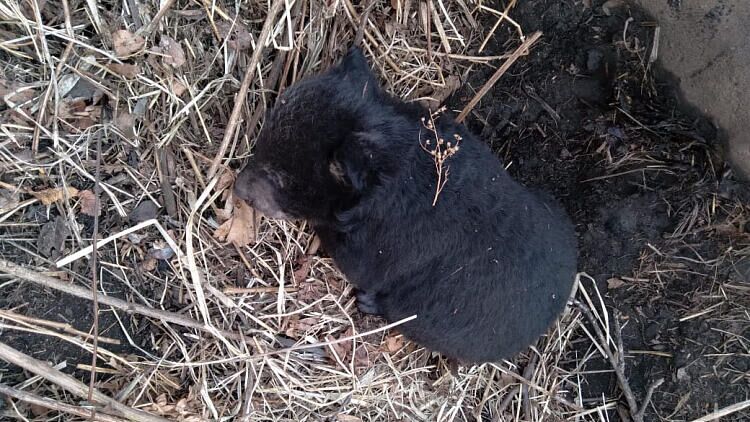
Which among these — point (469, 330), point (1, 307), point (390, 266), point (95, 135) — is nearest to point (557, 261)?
point (469, 330)

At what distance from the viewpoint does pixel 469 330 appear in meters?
3.42

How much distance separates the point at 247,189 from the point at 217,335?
2.86 ft

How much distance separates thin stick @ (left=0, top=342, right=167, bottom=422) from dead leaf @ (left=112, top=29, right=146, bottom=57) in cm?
160

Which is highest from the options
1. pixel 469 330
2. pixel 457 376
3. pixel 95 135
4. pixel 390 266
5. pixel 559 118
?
pixel 559 118

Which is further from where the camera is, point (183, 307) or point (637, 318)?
point (637, 318)

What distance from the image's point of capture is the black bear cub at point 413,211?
122 inches

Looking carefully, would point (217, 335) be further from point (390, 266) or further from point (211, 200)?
point (390, 266)

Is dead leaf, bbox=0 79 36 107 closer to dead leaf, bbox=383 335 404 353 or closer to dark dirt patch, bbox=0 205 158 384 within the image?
dark dirt patch, bbox=0 205 158 384

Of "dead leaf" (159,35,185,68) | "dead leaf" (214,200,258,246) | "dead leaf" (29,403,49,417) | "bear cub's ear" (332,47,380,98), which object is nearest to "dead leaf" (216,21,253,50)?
"dead leaf" (159,35,185,68)

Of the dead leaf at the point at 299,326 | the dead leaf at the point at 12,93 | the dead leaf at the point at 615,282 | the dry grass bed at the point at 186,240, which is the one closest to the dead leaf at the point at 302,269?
the dry grass bed at the point at 186,240

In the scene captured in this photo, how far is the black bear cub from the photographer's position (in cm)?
310

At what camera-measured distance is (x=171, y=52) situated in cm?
332

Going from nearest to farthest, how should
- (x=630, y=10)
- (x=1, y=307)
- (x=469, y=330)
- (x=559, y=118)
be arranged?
1. (x=1, y=307)
2. (x=469, y=330)
3. (x=630, y=10)
4. (x=559, y=118)

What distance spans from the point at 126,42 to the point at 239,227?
119 cm
